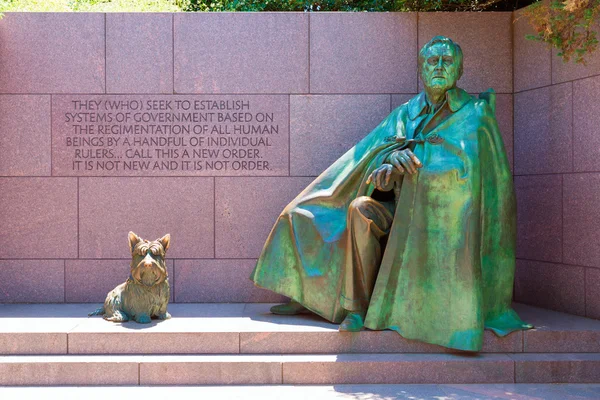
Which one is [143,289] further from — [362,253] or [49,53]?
[49,53]

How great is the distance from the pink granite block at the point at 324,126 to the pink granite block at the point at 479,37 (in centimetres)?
100

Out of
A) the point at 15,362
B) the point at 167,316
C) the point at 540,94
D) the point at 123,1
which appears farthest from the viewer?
the point at 123,1

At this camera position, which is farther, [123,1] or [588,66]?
[123,1]

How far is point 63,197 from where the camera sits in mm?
7789

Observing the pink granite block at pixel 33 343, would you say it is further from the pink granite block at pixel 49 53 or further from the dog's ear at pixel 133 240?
the pink granite block at pixel 49 53

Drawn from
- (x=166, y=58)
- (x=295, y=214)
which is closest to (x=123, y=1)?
(x=166, y=58)

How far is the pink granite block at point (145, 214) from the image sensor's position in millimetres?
7793

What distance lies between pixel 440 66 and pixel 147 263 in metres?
3.05

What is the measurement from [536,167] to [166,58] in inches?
161

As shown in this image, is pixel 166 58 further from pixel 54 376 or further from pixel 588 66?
pixel 588 66

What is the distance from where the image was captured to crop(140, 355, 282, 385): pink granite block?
5.84 m

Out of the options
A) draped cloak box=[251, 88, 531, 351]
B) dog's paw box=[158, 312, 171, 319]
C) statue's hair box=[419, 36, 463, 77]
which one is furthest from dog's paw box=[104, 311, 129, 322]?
statue's hair box=[419, 36, 463, 77]

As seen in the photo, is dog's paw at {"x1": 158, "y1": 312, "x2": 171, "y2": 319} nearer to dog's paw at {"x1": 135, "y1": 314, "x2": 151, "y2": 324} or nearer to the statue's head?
dog's paw at {"x1": 135, "y1": 314, "x2": 151, "y2": 324}

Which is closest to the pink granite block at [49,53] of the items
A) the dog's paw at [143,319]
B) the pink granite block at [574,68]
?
the dog's paw at [143,319]
